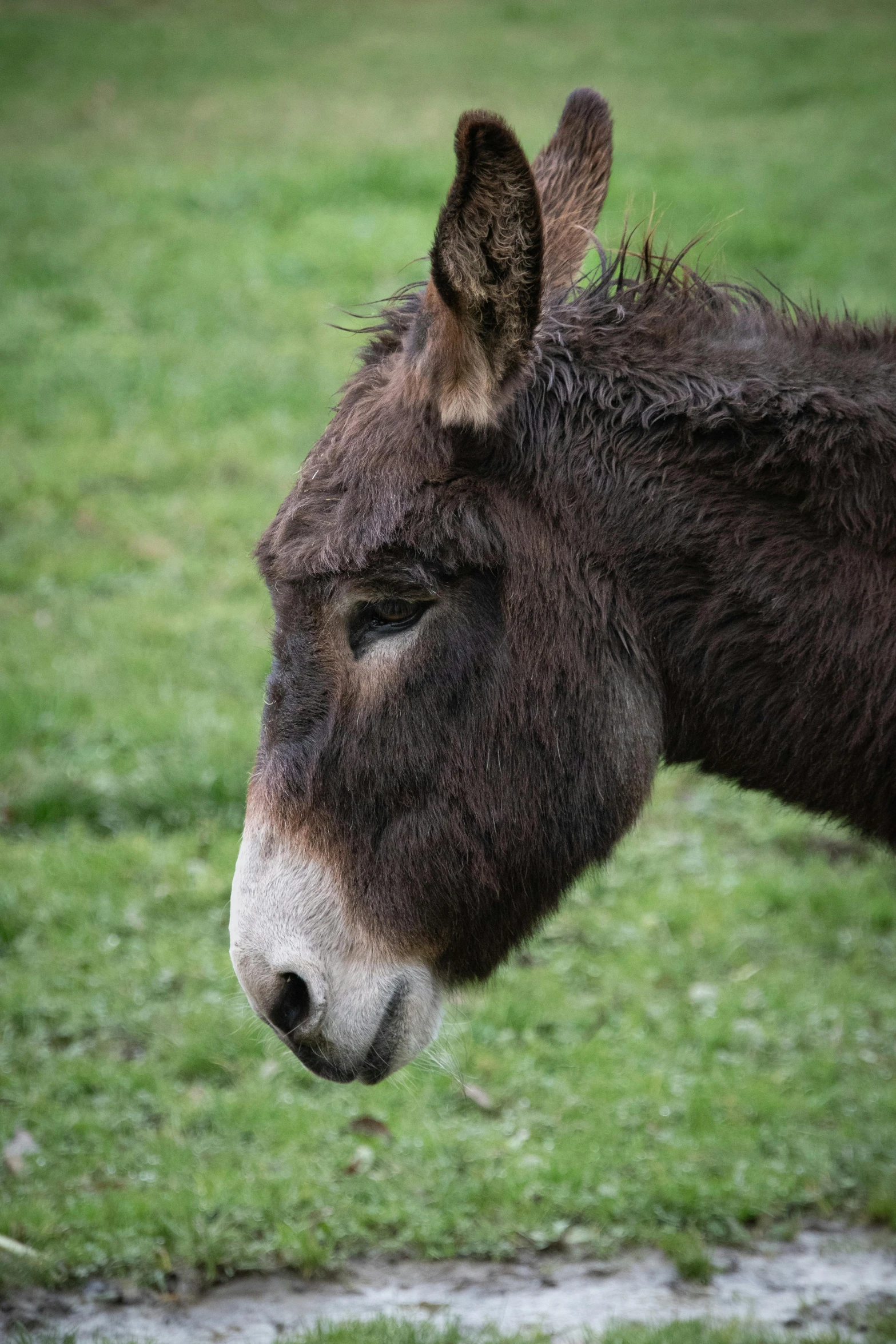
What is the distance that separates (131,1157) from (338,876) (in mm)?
1977

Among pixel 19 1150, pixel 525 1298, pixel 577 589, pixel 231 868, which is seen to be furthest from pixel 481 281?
pixel 231 868

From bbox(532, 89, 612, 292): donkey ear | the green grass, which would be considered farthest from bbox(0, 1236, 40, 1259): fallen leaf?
bbox(532, 89, 612, 292): donkey ear

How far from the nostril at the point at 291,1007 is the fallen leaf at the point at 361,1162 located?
1646mm

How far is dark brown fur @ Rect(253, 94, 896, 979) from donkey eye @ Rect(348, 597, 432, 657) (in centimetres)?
3

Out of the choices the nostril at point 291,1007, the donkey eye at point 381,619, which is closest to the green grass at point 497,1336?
the nostril at point 291,1007

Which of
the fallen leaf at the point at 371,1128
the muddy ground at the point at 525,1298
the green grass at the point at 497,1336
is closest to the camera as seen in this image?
the green grass at the point at 497,1336

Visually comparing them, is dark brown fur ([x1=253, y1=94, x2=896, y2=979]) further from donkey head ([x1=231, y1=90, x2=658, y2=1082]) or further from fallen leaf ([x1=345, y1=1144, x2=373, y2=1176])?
fallen leaf ([x1=345, y1=1144, x2=373, y2=1176])

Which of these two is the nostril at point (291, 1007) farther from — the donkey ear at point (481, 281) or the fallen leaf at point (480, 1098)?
the fallen leaf at point (480, 1098)

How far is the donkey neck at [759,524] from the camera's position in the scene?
211 cm

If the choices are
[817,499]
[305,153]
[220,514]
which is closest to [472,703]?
[817,499]

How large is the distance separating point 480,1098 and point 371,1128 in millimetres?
382

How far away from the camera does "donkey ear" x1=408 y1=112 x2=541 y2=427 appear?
1.89 metres

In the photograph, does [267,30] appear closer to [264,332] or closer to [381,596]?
[264,332]

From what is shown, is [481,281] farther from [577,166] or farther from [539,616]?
[577,166]
